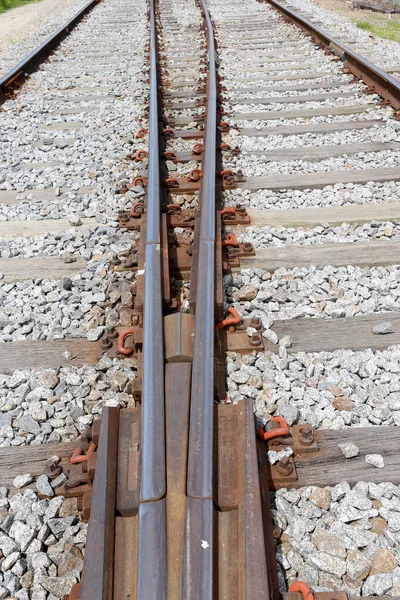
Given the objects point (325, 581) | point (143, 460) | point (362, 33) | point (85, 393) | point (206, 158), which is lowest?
point (325, 581)

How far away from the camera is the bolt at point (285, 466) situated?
74.3 inches

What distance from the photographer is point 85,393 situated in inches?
89.3

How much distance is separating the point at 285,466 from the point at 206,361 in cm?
49

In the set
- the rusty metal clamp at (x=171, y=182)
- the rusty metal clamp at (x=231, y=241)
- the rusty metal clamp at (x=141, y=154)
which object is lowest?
the rusty metal clamp at (x=231, y=241)

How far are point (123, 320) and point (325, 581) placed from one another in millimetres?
1512

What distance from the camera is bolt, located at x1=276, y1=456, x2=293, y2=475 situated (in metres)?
1.89

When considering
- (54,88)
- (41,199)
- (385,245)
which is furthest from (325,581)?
(54,88)

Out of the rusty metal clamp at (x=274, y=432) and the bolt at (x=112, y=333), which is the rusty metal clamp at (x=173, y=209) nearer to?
the bolt at (x=112, y=333)

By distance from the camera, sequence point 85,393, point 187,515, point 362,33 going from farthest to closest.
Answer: point 362,33 < point 85,393 < point 187,515

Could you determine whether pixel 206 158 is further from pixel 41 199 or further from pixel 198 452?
pixel 198 452

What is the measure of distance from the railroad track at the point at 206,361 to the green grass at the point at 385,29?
5.53 meters

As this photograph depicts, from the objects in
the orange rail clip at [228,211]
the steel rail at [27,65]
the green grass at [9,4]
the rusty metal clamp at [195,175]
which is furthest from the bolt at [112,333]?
the green grass at [9,4]

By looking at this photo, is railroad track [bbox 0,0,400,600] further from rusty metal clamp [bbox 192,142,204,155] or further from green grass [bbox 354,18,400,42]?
green grass [bbox 354,18,400,42]

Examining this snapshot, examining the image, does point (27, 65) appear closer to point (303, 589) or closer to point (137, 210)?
point (137, 210)
